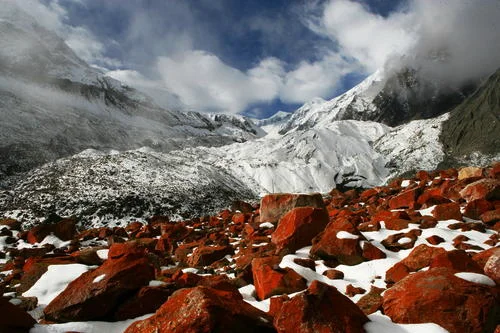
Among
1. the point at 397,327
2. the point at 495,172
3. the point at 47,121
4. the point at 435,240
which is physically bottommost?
the point at 397,327

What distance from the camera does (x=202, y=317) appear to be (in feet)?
18.2

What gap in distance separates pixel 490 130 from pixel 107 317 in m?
141

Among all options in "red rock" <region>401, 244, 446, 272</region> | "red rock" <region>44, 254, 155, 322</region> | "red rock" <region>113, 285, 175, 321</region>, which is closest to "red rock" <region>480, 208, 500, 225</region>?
"red rock" <region>401, 244, 446, 272</region>

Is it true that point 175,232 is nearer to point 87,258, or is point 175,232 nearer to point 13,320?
point 87,258

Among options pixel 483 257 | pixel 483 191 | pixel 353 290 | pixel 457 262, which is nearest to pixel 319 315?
pixel 353 290

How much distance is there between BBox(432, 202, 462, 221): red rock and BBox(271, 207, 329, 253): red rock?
4904 millimetres

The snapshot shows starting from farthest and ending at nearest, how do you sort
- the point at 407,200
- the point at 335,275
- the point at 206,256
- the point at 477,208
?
the point at 407,200, the point at 206,256, the point at 477,208, the point at 335,275

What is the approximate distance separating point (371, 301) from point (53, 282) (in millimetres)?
10010

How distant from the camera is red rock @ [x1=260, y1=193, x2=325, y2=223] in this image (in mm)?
20484

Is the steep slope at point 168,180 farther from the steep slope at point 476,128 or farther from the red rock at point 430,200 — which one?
the red rock at point 430,200

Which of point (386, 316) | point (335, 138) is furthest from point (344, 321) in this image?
point (335, 138)

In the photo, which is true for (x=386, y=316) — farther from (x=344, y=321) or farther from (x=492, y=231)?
(x=492, y=231)

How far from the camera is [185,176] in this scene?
63.8 m

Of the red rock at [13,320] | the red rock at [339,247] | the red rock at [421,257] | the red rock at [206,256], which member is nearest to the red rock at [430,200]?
the red rock at [339,247]
